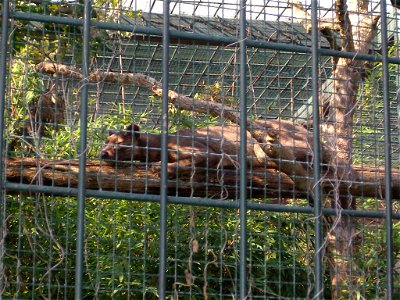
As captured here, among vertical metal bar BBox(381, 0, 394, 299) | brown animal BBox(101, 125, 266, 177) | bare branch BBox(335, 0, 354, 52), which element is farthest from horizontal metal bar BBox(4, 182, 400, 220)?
bare branch BBox(335, 0, 354, 52)

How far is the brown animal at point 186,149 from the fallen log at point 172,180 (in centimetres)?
12

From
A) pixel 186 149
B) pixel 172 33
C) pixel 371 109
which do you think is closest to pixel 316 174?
pixel 172 33

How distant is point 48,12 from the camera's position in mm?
6738

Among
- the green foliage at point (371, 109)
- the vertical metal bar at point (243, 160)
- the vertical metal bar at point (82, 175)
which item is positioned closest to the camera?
the vertical metal bar at point (82, 175)

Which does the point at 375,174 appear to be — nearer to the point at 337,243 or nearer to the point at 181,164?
the point at 337,243

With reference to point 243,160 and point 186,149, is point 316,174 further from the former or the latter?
point 186,149

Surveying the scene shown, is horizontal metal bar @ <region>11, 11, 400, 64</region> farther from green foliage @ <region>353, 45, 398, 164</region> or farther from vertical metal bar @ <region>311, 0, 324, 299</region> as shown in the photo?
green foliage @ <region>353, 45, 398, 164</region>

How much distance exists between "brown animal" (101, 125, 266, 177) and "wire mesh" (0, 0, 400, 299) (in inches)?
1.0

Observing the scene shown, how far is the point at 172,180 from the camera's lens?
6672mm

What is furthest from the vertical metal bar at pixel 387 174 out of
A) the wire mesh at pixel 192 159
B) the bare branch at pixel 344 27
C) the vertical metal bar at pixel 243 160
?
the bare branch at pixel 344 27

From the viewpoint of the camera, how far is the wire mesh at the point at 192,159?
5578 millimetres

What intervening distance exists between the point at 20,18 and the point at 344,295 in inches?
139

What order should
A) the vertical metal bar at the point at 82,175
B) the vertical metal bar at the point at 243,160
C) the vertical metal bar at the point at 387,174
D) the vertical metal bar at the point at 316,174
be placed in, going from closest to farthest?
the vertical metal bar at the point at 82,175 < the vertical metal bar at the point at 243,160 < the vertical metal bar at the point at 316,174 < the vertical metal bar at the point at 387,174

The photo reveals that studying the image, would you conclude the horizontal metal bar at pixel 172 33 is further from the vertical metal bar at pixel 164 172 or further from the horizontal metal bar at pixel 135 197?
the horizontal metal bar at pixel 135 197
